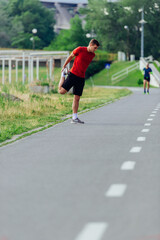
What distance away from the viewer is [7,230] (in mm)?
5098

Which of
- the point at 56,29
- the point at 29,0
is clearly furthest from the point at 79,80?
the point at 56,29

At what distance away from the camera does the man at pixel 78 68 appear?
1547 centimetres

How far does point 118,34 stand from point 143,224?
Answer: 9772 cm

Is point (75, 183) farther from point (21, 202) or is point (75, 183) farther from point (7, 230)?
point (7, 230)

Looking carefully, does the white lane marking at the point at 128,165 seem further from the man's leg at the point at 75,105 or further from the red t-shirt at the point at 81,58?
the man's leg at the point at 75,105

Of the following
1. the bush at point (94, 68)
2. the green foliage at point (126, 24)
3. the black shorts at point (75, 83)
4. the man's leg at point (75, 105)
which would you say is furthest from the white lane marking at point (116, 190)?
the green foliage at point (126, 24)

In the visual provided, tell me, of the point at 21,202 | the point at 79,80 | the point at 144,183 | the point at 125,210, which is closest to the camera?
the point at 125,210

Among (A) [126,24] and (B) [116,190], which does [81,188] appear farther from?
(A) [126,24]

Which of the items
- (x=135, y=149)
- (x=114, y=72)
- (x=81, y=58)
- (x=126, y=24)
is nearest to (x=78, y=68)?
(x=81, y=58)

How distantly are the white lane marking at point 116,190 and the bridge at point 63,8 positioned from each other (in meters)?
151

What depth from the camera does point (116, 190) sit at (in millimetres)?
6691

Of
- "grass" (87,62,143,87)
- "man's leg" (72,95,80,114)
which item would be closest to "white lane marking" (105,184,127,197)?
"man's leg" (72,95,80,114)

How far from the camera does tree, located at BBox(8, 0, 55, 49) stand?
133 metres

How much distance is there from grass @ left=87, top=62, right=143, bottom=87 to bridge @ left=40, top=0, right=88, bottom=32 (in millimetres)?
65294
